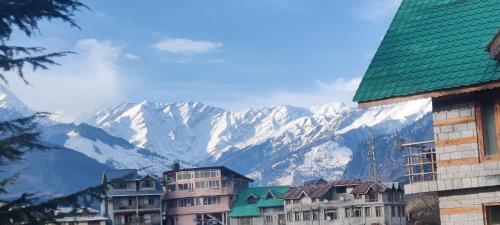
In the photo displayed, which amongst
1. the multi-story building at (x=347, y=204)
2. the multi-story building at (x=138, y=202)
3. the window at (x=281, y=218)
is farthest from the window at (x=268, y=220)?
the multi-story building at (x=138, y=202)

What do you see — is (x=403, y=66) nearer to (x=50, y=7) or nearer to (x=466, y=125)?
(x=466, y=125)

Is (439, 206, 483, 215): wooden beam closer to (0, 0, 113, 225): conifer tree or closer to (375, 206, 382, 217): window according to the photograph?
(0, 0, 113, 225): conifer tree

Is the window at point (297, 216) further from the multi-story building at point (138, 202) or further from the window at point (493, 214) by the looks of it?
the window at point (493, 214)

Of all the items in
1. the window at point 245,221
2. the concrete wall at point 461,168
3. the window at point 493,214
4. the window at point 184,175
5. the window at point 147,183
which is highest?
the window at point 184,175

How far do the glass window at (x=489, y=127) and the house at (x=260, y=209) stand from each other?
3723 inches

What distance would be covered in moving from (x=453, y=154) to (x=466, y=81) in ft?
6.34

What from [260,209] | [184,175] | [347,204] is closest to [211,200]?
[184,175]

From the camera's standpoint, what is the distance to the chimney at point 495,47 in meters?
15.5

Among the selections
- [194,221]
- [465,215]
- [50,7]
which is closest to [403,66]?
[465,215]

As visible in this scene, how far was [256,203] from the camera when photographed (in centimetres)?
11669

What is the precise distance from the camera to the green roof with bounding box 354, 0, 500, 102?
16703 mm

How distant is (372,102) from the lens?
17.6 metres

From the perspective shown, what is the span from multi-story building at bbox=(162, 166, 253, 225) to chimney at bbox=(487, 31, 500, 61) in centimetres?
10161

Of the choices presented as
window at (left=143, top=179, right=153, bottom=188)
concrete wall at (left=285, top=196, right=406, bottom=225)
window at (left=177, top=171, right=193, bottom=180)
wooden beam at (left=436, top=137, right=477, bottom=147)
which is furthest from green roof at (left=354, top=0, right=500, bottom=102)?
window at (left=177, top=171, right=193, bottom=180)
